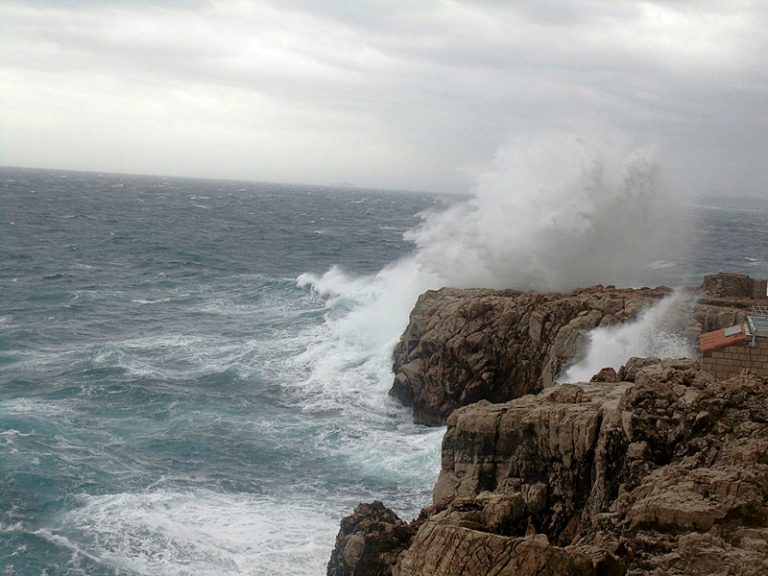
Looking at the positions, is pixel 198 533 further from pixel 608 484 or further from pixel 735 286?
pixel 735 286

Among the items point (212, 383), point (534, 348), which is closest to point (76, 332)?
point (212, 383)

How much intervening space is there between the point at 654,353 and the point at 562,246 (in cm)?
1326

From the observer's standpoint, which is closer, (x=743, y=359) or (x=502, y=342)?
(x=743, y=359)

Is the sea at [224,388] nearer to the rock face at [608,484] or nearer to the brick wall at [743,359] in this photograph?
the rock face at [608,484]

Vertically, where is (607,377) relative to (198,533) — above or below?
above

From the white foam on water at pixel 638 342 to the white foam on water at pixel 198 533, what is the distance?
780 centimetres

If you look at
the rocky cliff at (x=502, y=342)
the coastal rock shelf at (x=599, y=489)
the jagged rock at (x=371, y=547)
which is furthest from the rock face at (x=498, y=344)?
the jagged rock at (x=371, y=547)

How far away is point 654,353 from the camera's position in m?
20.1

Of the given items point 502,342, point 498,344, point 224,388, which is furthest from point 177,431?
point 502,342

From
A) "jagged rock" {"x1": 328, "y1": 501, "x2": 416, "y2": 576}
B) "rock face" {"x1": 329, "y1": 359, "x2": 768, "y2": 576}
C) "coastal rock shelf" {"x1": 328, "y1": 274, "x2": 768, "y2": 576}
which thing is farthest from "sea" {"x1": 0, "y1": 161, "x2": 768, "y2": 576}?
"rock face" {"x1": 329, "y1": 359, "x2": 768, "y2": 576}

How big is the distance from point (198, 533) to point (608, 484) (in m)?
8.81

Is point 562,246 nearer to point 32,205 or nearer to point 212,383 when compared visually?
point 212,383

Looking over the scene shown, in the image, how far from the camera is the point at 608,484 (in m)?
12.1

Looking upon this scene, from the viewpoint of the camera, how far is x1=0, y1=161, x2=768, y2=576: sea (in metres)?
16.9
